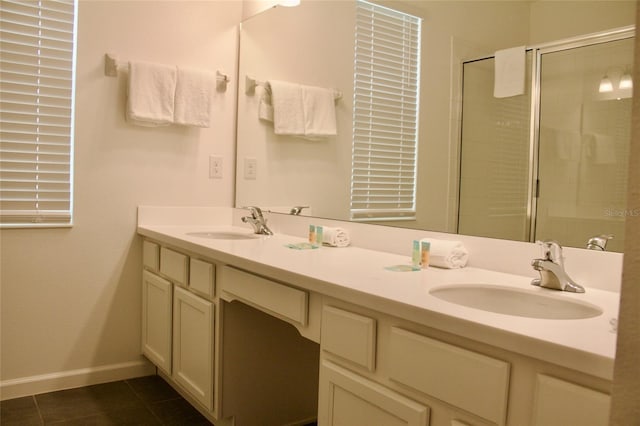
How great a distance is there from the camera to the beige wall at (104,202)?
7.76 feet

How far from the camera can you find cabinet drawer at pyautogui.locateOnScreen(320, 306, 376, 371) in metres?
1.16

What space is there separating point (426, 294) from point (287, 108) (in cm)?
160

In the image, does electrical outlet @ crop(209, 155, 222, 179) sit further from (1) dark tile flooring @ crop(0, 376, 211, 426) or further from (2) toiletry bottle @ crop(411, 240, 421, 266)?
(2) toiletry bottle @ crop(411, 240, 421, 266)

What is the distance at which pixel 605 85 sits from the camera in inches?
47.7

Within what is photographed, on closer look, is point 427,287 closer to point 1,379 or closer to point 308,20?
point 308,20

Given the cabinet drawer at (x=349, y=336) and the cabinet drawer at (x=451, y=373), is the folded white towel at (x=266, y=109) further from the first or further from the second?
the cabinet drawer at (x=451, y=373)

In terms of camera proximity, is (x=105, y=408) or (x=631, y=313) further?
(x=105, y=408)

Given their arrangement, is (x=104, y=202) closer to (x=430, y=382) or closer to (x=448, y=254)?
(x=448, y=254)

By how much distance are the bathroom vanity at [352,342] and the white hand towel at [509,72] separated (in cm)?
53

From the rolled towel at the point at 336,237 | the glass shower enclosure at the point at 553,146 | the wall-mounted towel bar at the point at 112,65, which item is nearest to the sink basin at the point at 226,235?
the rolled towel at the point at 336,237

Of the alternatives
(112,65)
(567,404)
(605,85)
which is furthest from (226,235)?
(567,404)

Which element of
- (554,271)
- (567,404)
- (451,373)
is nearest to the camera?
(567,404)

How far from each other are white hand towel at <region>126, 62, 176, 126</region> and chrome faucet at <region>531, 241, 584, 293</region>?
1912 mm

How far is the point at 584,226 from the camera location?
129 centimetres
